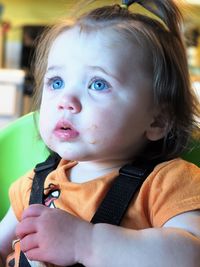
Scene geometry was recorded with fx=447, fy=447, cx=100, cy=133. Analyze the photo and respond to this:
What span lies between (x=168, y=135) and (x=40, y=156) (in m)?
0.31

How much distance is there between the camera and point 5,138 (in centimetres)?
92

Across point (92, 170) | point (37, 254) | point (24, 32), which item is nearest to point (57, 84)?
point (92, 170)

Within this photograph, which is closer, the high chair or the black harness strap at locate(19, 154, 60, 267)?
the black harness strap at locate(19, 154, 60, 267)

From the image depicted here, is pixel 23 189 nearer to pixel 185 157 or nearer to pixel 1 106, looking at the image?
pixel 185 157

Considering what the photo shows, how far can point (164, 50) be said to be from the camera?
0.65 meters

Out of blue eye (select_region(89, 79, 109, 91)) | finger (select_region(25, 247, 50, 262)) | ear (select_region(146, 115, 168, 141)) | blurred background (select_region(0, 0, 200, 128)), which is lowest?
blurred background (select_region(0, 0, 200, 128))

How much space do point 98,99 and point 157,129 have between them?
11 cm

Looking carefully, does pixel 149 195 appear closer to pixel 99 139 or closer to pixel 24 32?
pixel 99 139

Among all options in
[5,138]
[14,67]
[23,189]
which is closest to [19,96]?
[14,67]

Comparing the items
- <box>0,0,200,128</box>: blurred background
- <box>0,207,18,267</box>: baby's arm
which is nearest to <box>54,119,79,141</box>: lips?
<box>0,207,18,267</box>: baby's arm

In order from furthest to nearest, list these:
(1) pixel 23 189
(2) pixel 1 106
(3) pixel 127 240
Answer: (2) pixel 1 106 < (1) pixel 23 189 < (3) pixel 127 240

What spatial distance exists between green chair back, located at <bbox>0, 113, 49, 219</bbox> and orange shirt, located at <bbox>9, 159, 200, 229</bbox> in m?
0.19

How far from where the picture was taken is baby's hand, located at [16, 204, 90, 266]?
21.0 inches

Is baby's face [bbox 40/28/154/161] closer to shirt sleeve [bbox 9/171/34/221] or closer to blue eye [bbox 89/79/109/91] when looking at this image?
blue eye [bbox 89/79/109/91]
